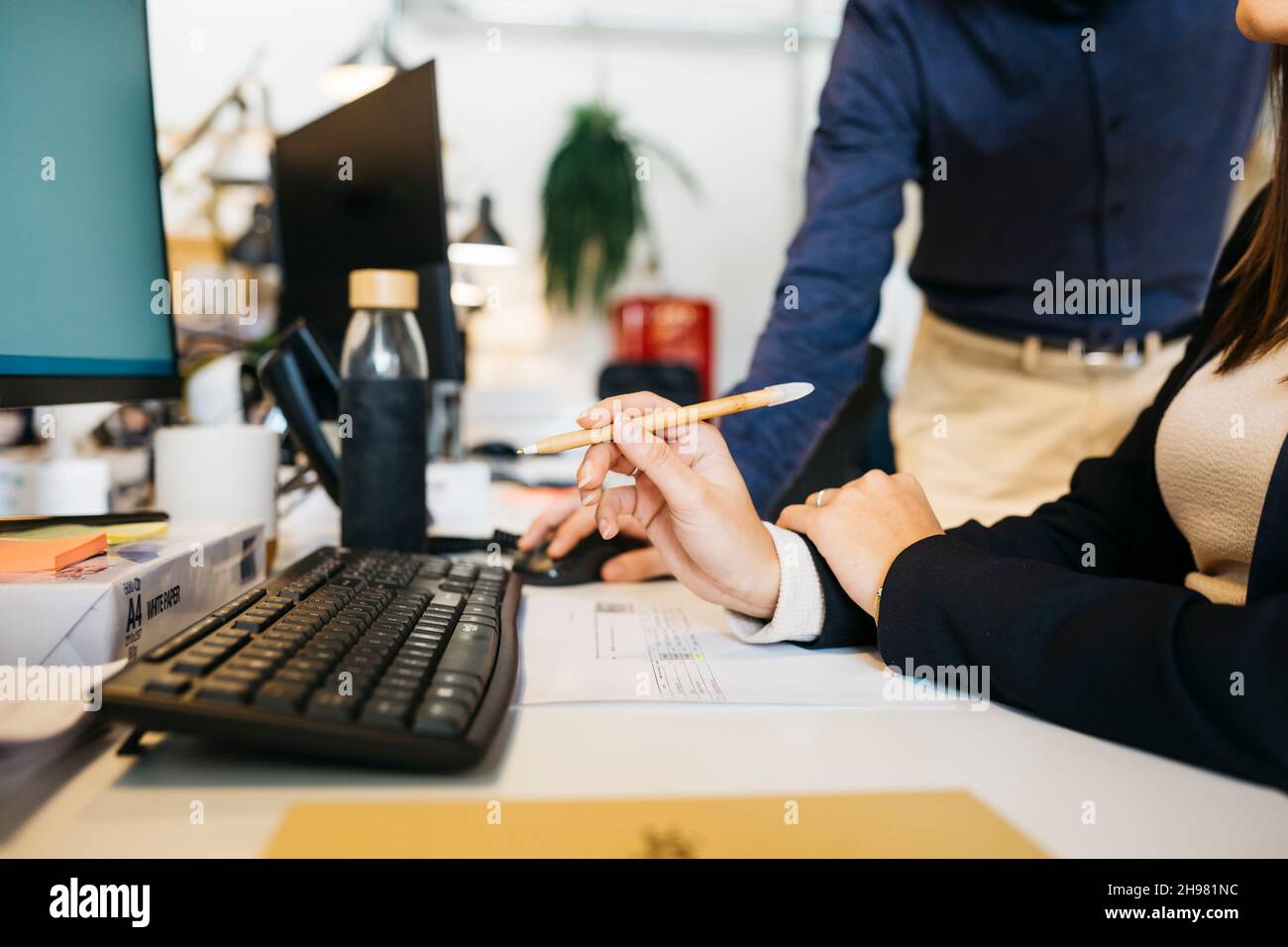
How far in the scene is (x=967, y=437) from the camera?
1.31m

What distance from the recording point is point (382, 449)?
0.88 meters

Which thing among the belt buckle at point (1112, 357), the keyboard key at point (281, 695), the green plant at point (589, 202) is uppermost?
the green plant at point (589, 202)

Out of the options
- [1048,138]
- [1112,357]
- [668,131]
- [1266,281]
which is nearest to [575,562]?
[1266,281]

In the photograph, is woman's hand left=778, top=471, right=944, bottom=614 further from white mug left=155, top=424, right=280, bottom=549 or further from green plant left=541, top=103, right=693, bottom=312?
green plant left=541, top=103, right=693, bottom=312

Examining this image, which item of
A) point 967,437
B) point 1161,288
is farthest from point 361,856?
point 1161,288

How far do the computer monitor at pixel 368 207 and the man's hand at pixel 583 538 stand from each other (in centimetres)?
39

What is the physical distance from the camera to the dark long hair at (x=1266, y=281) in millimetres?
719

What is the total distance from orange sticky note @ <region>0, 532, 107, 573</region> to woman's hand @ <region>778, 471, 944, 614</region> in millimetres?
492

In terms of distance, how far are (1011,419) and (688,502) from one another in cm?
78

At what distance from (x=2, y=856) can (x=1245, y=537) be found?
737mm

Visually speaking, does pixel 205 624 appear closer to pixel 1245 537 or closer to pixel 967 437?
pixel 1245 537

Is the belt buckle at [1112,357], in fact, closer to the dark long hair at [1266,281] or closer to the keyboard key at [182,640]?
the dark long hair at [1266,281]

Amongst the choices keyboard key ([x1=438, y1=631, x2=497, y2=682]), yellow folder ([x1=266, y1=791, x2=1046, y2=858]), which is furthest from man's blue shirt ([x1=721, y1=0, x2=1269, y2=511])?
yellow folder ([x1=266, y1=791, x2=1046, y2=858])

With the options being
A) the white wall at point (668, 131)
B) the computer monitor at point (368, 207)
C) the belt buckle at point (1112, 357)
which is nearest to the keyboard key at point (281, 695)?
the computer monitor at point (368, 207)
